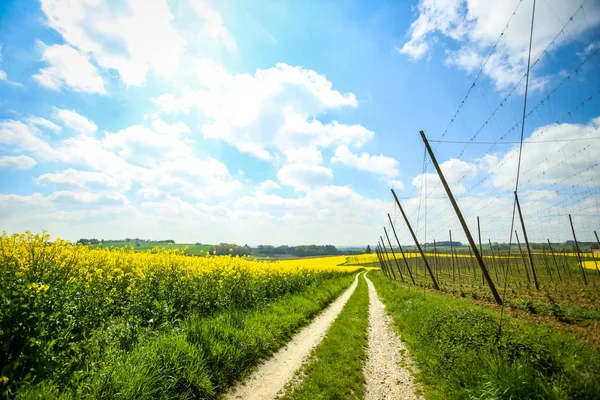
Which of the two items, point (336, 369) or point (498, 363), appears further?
point (336, 369)

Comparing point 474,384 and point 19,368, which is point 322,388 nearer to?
point 474,384

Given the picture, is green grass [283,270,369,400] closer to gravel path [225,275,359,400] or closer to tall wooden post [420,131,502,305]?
gravel path [225,275,359,400]

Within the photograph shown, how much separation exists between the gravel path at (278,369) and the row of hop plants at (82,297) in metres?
2.53

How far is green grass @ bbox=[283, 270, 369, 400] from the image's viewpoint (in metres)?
5.84

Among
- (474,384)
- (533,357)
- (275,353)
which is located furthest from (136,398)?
(533,357)

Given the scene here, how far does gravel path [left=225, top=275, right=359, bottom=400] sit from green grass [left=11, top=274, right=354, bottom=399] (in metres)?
0.28

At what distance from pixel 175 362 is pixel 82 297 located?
2.42 metres

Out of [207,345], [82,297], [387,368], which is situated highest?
[82,297]

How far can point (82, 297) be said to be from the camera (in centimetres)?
535

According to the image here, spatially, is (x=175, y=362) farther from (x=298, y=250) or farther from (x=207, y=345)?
(x=298, y=250)

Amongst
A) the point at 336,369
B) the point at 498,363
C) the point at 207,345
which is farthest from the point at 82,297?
the point at 498,363

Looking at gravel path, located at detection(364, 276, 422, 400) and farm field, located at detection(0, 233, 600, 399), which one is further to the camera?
gravel path, located at detection(364, 276, 422, 400)

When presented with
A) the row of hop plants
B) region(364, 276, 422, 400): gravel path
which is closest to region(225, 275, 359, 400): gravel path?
region(364, 276, 422, 400): gravel path

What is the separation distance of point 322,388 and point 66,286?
623 cm
